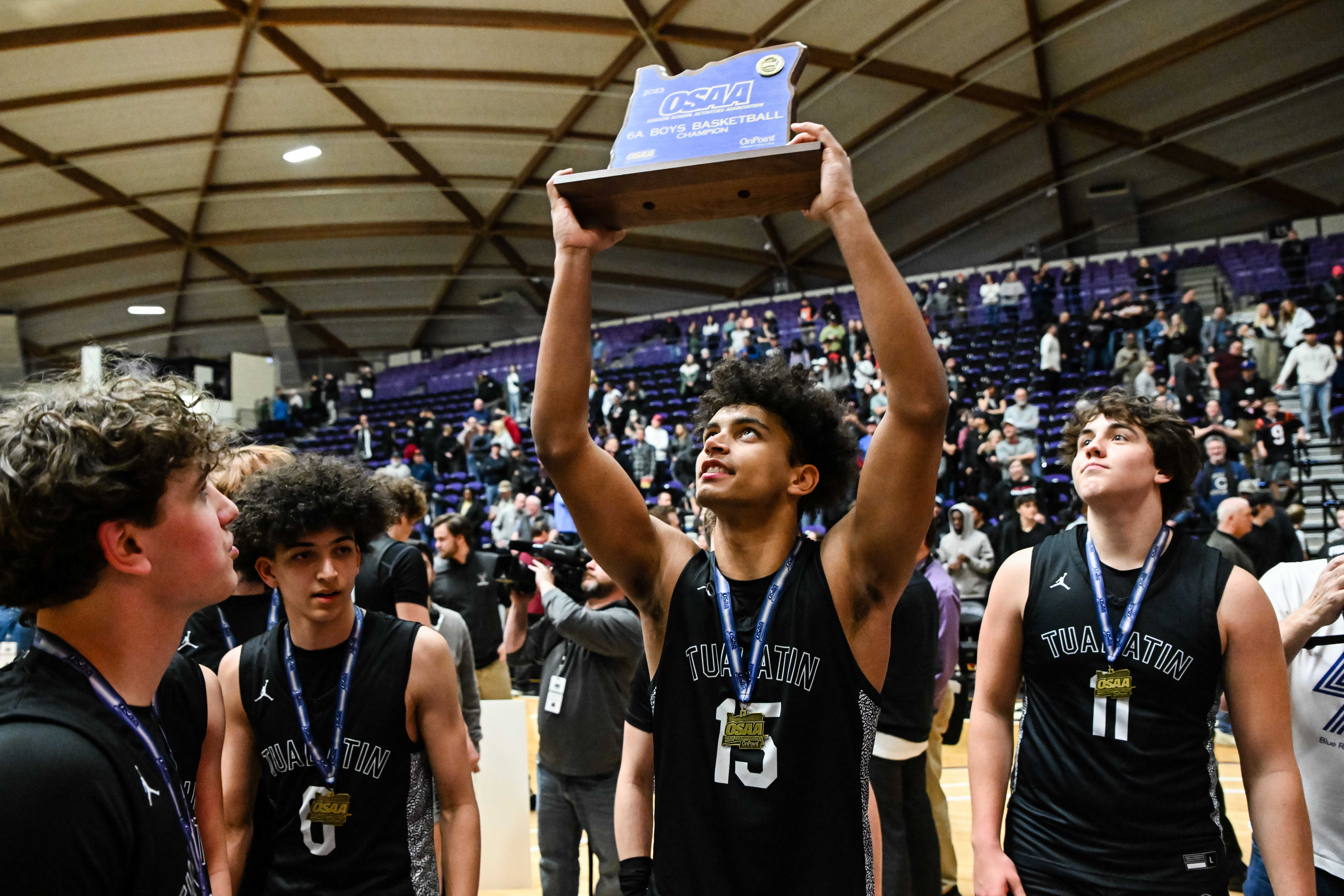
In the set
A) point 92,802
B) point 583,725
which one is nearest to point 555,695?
point 583,725

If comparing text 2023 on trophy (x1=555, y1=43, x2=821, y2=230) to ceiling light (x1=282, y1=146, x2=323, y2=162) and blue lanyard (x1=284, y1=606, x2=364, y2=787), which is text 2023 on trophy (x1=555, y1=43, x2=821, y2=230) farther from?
ceiling light (x1=282, y1=146, x2=323, y2=162)

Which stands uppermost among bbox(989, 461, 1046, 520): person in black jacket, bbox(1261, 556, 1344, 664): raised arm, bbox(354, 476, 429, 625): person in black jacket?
bbox(989, 461, 1046, 520): person in black jacket

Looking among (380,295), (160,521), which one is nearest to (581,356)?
(160,521)

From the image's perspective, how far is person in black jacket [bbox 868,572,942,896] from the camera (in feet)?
12.0

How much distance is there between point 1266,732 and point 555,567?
8.97ft

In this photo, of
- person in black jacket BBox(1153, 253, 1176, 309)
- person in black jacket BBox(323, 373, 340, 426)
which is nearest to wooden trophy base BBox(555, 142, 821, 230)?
person in black jacket BBox(1153, 253, 1176, 309)

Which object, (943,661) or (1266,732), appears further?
(943,661)

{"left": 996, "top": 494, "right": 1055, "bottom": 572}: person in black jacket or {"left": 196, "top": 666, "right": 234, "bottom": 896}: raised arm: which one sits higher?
{"left": 996, "top": 494, "right": 1055, "bottom": 572}: person in black jacket

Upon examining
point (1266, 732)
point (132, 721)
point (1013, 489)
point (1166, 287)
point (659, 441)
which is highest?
point (1166, 287)

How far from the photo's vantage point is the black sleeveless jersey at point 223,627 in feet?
8.98

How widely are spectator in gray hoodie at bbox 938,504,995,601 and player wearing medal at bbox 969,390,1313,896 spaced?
6150 mm

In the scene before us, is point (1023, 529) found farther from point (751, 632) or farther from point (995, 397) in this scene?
point (751, 632)

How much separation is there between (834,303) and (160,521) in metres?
15.7

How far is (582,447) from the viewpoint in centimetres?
188
